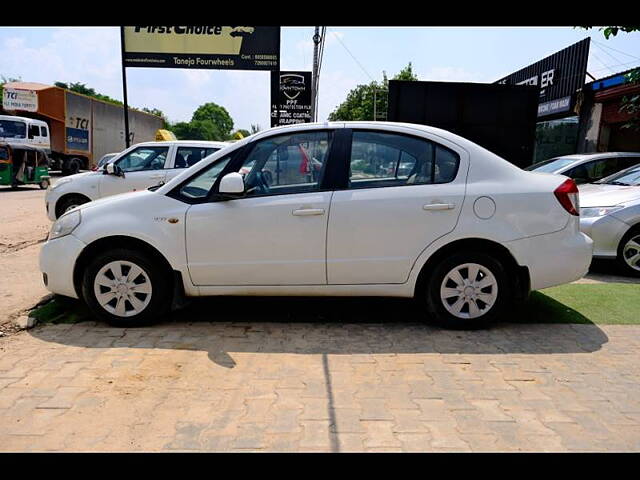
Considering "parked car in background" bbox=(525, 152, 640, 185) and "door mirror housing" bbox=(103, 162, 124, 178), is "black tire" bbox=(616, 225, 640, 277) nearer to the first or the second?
"parked car in background" bbox=(525, 152, 640, 185)

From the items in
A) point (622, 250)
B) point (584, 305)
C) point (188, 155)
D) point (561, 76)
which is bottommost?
point (584, 305)

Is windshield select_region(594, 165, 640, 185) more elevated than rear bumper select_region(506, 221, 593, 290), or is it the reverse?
windshield select_region(594, 165, 640, 185)

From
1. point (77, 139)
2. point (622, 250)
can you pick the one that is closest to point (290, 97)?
point (622, 250)

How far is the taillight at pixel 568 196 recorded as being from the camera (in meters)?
4.13

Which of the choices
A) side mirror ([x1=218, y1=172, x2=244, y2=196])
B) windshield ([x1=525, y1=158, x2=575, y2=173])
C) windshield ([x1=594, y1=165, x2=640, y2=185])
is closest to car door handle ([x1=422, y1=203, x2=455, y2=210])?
side mirror ([x1=218, y1=172, x2=244, y2=196])

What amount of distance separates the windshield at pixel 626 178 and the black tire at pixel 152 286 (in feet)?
21.0

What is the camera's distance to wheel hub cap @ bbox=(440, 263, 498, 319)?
4148 millimetres

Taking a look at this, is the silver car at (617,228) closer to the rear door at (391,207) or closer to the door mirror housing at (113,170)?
the rear door at (391,207)

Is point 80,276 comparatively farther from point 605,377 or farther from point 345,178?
point 605,377

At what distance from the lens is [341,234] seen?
Answer: 4.11m

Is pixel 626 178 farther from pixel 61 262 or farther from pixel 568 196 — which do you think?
pixel 61 262

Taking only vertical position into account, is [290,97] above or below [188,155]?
above

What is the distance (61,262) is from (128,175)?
525 centimetres
